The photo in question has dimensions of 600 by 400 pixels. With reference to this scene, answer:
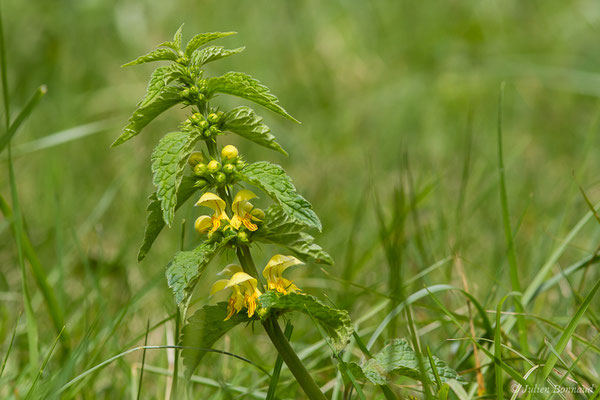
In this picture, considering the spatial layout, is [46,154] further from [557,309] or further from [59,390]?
[557,309]

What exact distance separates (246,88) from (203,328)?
18.6 inches

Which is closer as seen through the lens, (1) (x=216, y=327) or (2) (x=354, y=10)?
(1) (x=216, y=327)

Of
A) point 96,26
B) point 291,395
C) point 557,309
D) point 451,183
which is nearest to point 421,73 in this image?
point 451,183

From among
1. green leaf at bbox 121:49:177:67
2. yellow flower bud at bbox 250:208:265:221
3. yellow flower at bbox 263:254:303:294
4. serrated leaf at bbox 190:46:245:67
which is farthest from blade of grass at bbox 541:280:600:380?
green leaf at bbox 121:49:177:67

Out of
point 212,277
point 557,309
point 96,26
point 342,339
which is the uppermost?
point 96,26

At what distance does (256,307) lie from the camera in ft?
4.00

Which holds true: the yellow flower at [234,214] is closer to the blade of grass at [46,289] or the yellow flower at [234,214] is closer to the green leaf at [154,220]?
the green leaf at [154,220]

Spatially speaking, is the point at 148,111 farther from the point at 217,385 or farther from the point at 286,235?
the point at 217,385

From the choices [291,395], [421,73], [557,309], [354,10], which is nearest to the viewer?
[291,395]

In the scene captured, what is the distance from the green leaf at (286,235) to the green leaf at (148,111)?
29cm

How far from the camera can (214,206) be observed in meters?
1.26

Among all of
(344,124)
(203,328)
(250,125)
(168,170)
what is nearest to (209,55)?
(250,125)

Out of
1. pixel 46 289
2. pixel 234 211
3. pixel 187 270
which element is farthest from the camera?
pixel 46 289

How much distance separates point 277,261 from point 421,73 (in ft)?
12.5
